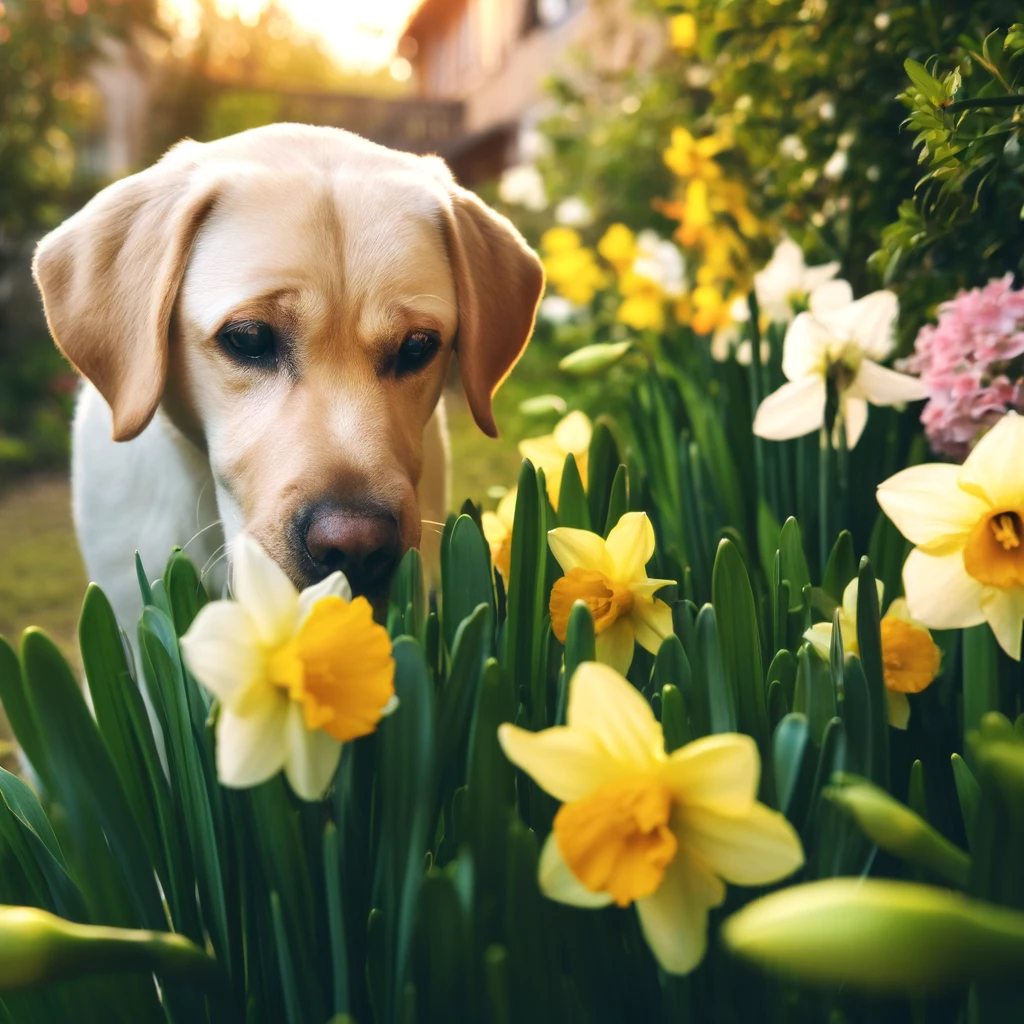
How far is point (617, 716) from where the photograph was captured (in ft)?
2.31

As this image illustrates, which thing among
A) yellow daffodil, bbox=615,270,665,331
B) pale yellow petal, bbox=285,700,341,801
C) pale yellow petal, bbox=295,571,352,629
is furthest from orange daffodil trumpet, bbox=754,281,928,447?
yellow daffodil, bbox=615,270,665,331

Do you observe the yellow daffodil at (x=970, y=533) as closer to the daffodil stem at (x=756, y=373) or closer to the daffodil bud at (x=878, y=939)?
the daffodil bud at (x=878, y=939)

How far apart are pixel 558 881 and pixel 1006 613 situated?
564 millimetres

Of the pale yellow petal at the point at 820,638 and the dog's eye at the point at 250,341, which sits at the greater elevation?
the dog's eye at the point at 250,341

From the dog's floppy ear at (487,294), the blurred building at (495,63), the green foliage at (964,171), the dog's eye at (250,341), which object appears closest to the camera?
the green foliage at (964,171)

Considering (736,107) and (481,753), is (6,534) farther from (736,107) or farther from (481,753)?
(481,753)

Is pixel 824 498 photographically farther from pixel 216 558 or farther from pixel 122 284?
pixel 122 284

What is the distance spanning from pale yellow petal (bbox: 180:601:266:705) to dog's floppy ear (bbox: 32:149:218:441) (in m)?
1.05

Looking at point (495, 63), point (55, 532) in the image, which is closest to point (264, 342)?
point (55, 532)

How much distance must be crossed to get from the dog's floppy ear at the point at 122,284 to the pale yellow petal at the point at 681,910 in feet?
4.26

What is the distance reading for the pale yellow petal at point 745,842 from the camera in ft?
2.26

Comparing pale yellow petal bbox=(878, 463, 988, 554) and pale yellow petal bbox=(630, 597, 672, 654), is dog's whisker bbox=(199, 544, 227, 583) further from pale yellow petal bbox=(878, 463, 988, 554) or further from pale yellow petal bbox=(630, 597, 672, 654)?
pale yellow petal bbox=(878, 463, 988, 554)

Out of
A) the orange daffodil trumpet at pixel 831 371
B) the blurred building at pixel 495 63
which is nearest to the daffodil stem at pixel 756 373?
the orange daffodil trumpet at pixel 831 371

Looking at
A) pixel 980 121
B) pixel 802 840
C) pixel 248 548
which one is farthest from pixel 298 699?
pixel 980 121
